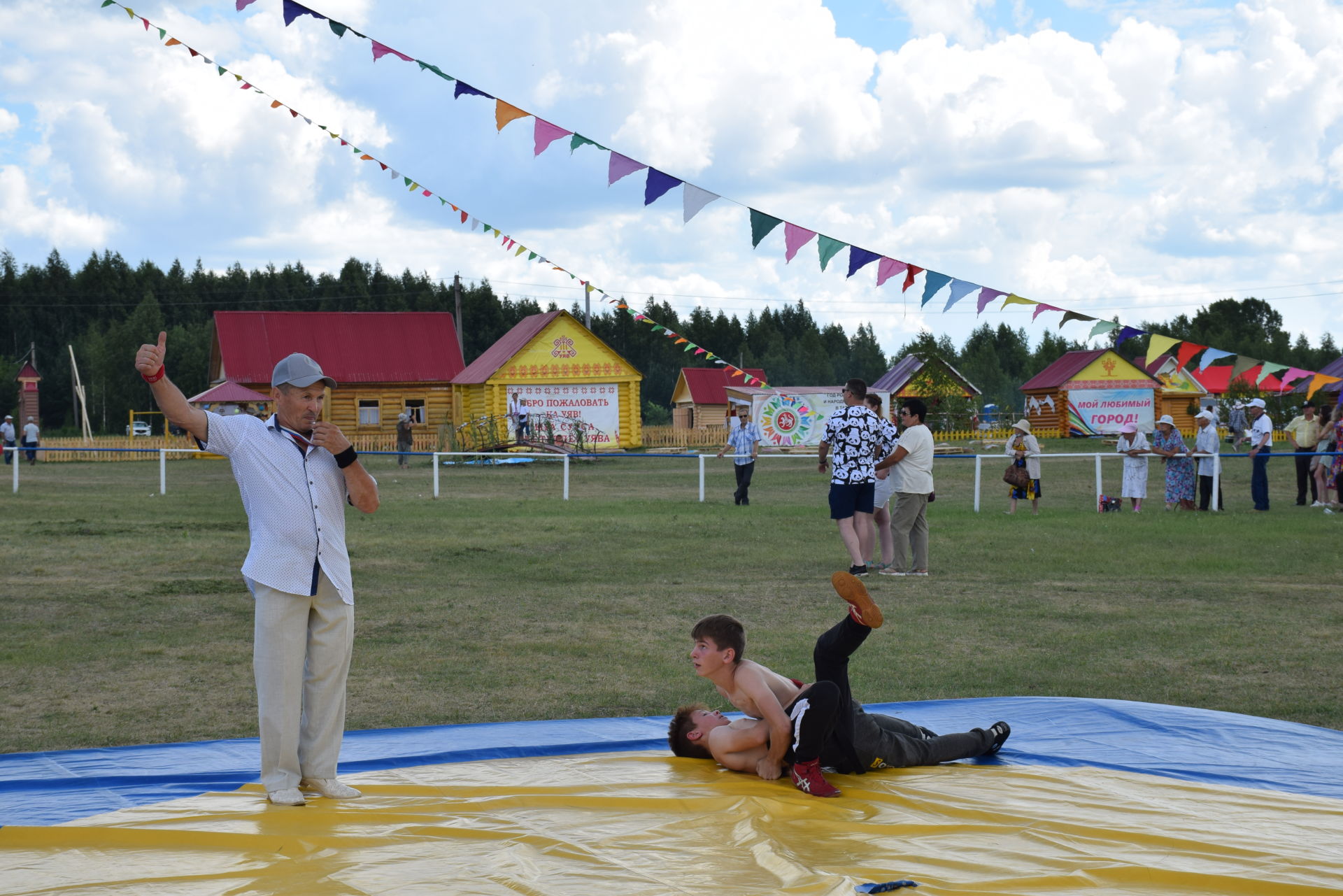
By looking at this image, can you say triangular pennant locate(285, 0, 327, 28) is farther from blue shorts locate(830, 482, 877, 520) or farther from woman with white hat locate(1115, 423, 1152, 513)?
woman with white hat locate(1115, 423, 1152, 513)

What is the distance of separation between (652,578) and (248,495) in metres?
7.32

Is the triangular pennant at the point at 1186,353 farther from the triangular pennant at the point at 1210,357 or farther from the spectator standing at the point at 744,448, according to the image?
the spectator standing at the point at 744,448

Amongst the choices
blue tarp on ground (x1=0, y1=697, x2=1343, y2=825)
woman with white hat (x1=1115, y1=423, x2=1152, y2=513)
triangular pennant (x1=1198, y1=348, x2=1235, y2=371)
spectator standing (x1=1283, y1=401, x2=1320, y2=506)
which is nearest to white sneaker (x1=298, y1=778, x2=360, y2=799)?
blue tarp on ground (x1=0, y1=697, x2=1343, y2=825)

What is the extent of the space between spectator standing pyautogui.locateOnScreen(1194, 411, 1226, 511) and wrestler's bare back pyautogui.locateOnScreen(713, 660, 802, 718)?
14.8 meters

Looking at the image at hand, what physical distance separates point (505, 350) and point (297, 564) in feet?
129

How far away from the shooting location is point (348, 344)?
4509 cm

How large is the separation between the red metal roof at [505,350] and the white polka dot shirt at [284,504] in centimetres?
3712

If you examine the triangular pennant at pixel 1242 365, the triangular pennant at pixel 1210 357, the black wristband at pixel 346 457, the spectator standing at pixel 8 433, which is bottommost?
the black wristband at pixel 346 457

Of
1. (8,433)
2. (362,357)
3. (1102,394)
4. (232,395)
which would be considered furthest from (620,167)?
(1102,394)

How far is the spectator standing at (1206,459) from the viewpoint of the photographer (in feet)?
58.6

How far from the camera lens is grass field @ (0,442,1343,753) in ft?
22.2

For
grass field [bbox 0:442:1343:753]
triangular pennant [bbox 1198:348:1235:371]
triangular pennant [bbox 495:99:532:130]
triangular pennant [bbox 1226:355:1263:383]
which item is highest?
triangular pennant [bbox 495:99:532:130]

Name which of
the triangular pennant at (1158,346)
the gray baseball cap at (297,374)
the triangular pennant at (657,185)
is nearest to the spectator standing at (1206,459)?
the triangular pennant at (1158,346)

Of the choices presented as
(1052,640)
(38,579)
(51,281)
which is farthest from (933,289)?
(51,281)
